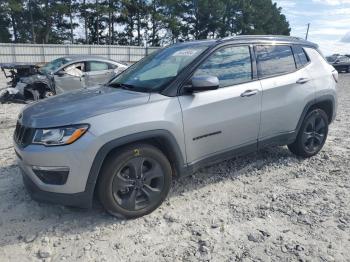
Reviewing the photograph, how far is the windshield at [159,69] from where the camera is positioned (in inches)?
149

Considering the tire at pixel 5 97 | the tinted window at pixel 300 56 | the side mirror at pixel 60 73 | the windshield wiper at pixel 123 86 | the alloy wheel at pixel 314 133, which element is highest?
the tinted window at pixel 300 56

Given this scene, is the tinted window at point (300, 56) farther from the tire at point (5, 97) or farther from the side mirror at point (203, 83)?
the tire at point (5, 97)

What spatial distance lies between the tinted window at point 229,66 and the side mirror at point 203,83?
213 mm

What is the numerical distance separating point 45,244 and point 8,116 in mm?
6133

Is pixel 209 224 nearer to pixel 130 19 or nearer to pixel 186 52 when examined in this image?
pixel 186 52

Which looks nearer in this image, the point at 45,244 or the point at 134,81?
the point at 45,244

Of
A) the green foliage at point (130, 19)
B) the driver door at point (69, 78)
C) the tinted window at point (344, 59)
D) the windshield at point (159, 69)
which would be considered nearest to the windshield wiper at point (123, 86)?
the windshield at point (159, 69)

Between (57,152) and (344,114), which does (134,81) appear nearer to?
(57,152)

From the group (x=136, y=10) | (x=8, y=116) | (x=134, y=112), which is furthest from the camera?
(x=136, y=10)

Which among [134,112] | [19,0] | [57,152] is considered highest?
[19,0]

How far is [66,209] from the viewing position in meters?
3.71

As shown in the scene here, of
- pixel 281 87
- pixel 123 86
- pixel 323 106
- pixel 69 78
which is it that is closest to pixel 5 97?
pixel 69 78

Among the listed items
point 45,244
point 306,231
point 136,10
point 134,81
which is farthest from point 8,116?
point 136,10

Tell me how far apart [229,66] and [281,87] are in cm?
85
